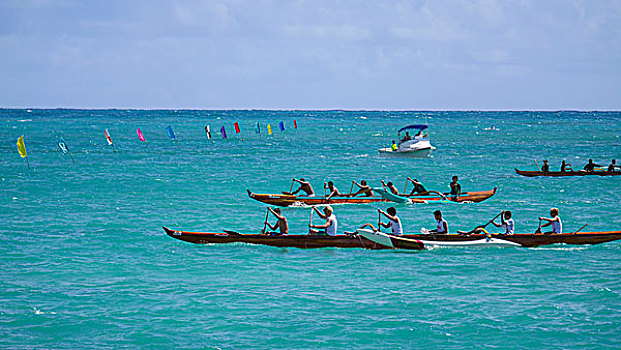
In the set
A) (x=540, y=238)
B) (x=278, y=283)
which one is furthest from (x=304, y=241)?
(x=540, y=238)

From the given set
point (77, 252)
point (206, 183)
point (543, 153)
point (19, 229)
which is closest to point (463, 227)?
point (77, 252)

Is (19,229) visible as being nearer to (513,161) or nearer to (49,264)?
(49,264)

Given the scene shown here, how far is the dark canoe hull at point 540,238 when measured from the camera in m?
25.1

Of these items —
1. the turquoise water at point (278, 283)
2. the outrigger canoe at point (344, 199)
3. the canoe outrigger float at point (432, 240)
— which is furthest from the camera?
the outrigger canoe at point (344, 199)

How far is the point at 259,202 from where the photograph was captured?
37938mm

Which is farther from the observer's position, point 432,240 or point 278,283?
point 432,240

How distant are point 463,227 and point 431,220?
6.79ft

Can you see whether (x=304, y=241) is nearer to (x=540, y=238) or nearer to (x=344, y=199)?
(x=540, y=238)

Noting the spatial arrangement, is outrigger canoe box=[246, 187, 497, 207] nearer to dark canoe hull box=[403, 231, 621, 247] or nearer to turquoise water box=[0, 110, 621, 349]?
turquoise water box=[0, 110, 621, 349]

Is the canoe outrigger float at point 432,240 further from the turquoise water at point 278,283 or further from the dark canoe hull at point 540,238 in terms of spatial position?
the turquoise water at point 278,283

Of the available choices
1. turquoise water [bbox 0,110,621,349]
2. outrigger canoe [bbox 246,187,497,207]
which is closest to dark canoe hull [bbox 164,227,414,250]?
turquoise water [bbox 0,110,621,349]

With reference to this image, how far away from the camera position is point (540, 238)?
2517 cm

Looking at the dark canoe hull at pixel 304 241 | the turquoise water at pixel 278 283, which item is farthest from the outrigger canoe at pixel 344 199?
the dark canoe hull at pixel 304 241

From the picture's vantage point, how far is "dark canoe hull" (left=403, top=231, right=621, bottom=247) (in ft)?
82.4
